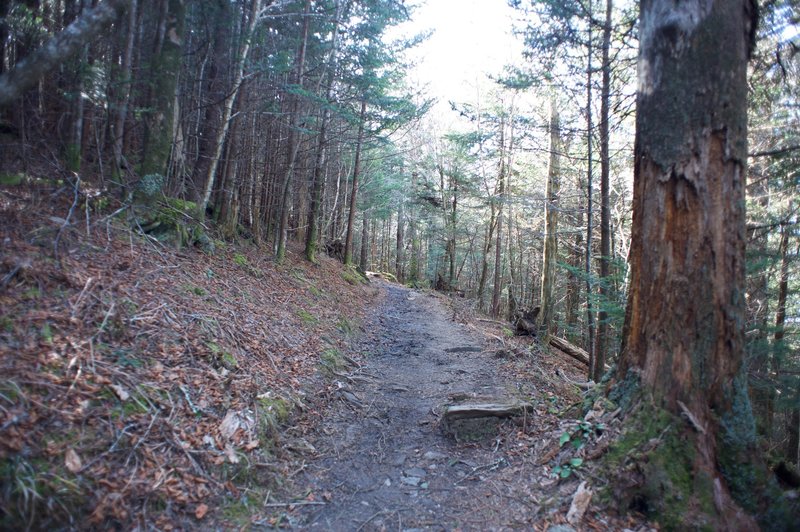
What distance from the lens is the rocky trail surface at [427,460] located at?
10.7 feet

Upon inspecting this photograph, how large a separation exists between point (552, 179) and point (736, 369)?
1087 cm

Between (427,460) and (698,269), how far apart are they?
117 inches

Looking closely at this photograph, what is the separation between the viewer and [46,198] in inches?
195

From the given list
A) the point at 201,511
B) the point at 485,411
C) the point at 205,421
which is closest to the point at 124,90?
the point at 205,421

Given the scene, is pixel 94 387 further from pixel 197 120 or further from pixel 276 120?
pixel 276 120

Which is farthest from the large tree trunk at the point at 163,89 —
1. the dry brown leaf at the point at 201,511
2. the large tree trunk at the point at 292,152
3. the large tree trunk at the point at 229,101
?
the dry brown leaf at the point at 201,511

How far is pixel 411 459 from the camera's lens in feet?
14.0

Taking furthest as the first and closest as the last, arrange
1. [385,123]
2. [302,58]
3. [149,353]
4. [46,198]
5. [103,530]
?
[385,123]
[302,58]
[46,198]
[149,353]
[103,530]

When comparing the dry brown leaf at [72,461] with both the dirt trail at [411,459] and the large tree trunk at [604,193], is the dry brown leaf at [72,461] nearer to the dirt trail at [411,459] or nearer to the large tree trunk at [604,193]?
the dirt trail at [411,459]

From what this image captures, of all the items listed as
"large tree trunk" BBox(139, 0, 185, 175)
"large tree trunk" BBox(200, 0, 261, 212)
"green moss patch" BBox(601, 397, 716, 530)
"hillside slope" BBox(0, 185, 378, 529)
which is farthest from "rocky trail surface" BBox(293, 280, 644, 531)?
"large tree trunk" BBox(200, 0, 261, 212)

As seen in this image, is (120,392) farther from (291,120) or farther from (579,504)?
(291,120)

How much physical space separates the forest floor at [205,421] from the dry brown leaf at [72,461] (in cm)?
1

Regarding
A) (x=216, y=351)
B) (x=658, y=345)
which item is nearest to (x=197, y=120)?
(x=216, y=351)

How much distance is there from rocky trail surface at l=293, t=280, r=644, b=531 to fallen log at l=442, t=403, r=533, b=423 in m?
0.08
